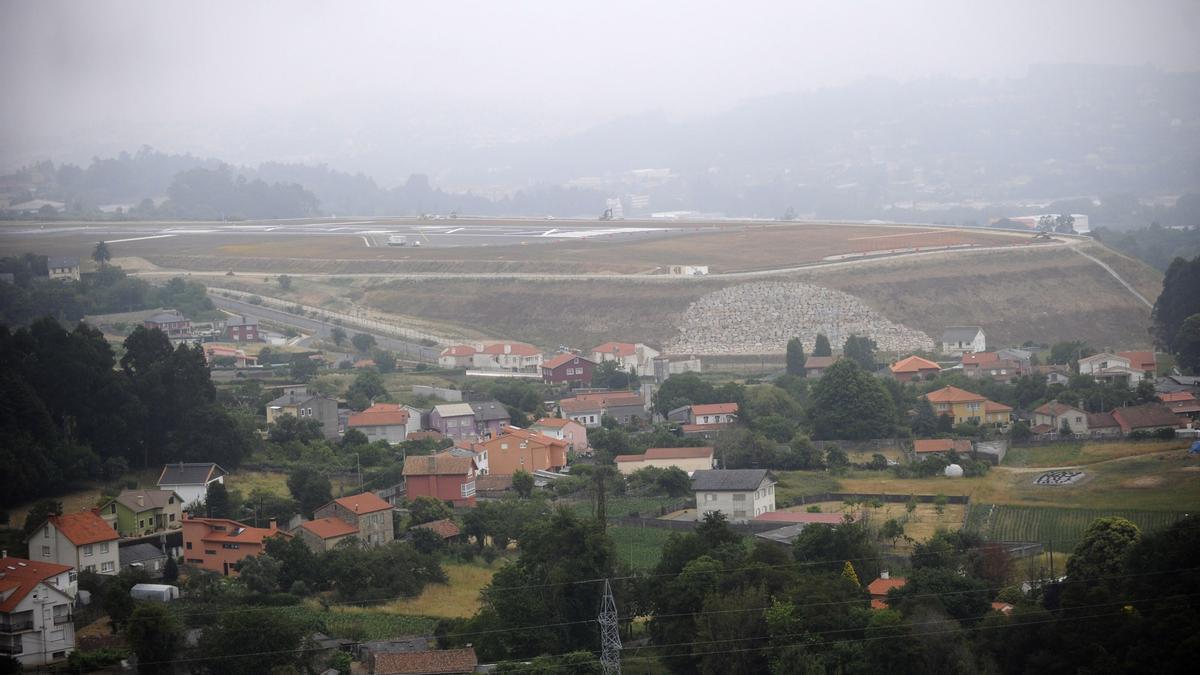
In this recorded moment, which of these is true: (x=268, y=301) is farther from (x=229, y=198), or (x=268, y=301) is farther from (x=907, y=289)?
(x=229, y=198)

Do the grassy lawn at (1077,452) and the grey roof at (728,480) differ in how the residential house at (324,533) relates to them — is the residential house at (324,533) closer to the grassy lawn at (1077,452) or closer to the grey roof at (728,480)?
the grey roof at (728,480)

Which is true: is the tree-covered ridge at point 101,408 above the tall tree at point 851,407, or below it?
above

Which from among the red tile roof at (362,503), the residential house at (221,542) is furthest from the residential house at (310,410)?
the residential house at (221,542)

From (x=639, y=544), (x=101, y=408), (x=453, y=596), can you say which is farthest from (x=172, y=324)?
(x=453, y=596)

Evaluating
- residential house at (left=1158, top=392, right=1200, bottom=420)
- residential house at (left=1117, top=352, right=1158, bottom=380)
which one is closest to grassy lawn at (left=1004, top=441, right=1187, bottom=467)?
residential house at (left=1158, top=392, right=1200, bottom=420)

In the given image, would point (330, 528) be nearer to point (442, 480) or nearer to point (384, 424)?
point (442, 480)

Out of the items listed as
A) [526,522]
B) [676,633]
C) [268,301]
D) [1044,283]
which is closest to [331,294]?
[268,301]
